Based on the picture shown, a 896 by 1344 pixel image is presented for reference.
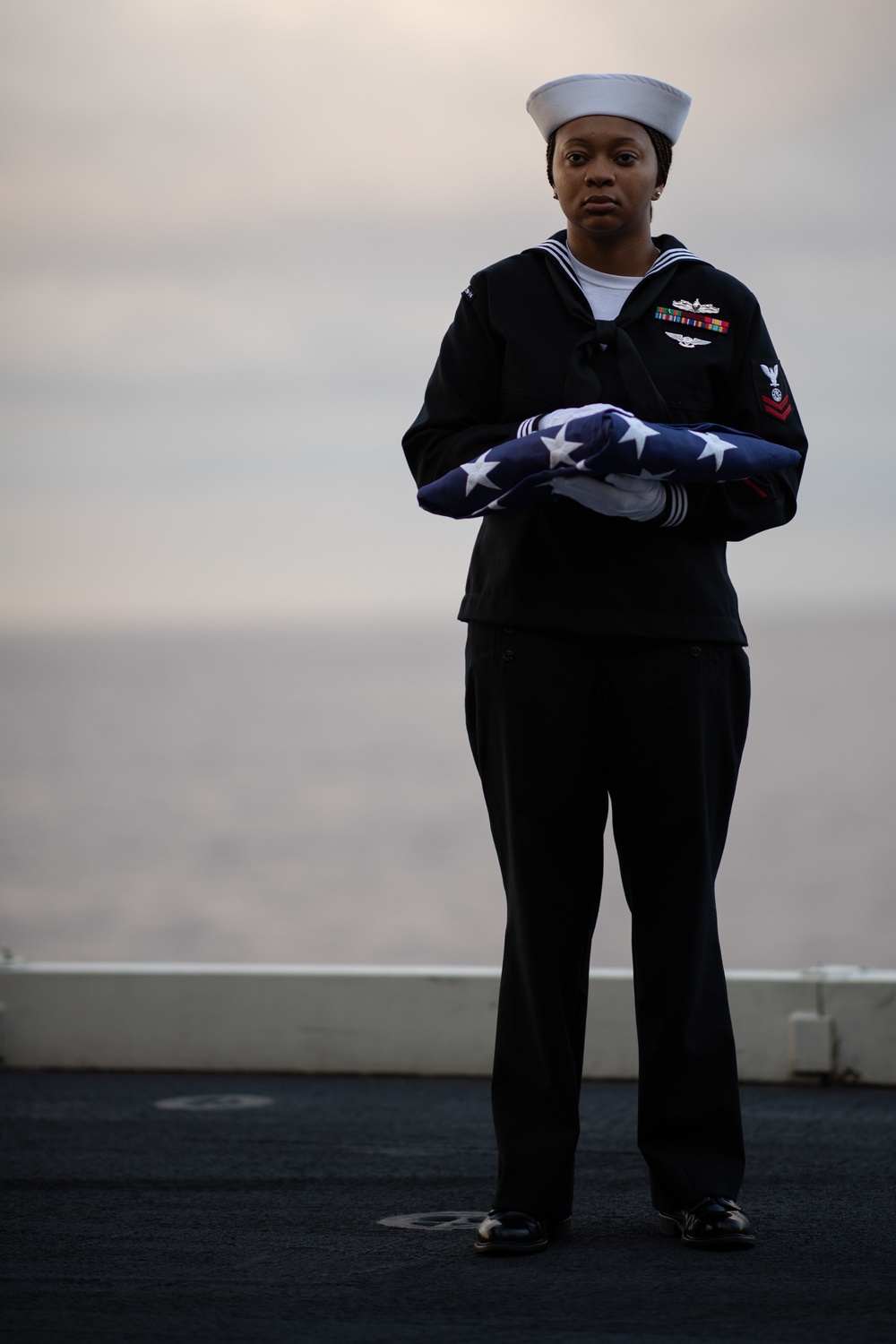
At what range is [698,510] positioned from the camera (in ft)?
7.05

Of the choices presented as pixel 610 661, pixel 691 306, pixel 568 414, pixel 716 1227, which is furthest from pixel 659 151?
pixel 716 1227

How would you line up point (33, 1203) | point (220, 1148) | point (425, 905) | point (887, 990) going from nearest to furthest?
point (33, 1203), point (220, 1148), point (887, 990), point (425, 905)

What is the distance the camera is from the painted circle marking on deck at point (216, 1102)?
314 cm

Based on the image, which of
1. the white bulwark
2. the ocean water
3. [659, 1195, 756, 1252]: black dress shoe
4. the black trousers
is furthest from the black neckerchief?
the ocean water

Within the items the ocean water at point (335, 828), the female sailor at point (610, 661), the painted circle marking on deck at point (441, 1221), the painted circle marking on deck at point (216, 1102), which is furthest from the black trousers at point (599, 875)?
the ocean water at point (335, 828)

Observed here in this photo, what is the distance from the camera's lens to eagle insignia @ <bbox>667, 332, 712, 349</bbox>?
220cm

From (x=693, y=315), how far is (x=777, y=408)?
0.16m

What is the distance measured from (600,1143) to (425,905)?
16796 millimetres

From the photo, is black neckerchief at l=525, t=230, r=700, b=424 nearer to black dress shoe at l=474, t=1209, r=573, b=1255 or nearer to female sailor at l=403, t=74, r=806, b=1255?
female sailor at l=403, t=74, r=806, b=1255

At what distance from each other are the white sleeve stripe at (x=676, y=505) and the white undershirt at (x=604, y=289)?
0.26 m

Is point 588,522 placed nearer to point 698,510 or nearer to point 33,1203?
point 698,510

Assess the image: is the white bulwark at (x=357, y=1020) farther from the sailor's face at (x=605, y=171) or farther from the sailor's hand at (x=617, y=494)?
the sailor's face at (x=605, y=171)

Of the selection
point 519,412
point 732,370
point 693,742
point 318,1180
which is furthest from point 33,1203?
point 732,370

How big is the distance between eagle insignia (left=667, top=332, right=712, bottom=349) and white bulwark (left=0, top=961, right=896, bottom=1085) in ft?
5.02
